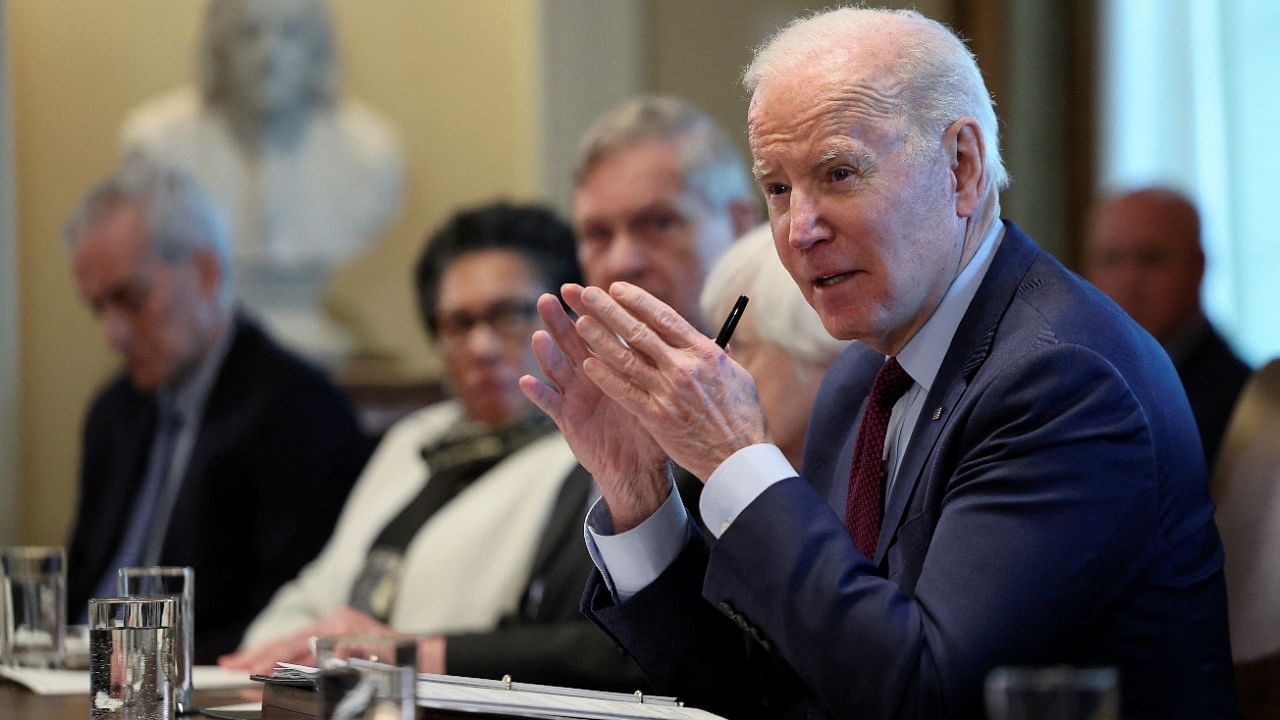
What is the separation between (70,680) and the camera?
6.67 ft

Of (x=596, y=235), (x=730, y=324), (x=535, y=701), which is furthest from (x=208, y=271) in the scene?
(x=535, y=701)

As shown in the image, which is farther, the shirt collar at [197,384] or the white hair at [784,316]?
the shirt collar at [197,384]

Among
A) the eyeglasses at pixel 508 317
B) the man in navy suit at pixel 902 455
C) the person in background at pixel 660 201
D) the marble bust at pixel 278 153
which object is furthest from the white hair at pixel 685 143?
the marble bust at pixel 278 153

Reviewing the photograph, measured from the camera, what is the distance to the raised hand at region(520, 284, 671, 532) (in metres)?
1.70

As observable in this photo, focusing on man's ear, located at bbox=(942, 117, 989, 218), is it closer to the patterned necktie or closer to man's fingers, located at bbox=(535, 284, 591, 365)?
man's fingers, located at bbox=(535, 284, 591, 365)

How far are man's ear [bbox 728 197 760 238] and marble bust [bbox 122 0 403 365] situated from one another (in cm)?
244

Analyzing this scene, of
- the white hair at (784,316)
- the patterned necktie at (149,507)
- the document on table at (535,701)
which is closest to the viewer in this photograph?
the document on table at (535,701)

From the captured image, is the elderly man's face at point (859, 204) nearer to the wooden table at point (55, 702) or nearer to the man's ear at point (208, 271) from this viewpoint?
the wooden table at point (55, 702)

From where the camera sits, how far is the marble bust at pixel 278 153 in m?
5.21

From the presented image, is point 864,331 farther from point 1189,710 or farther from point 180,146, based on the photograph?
point 180,146

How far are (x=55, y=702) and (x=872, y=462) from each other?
971 mm

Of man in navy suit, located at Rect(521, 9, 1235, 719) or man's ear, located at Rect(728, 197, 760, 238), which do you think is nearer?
man in navy suit, located at Rect(521, 9, 1235, 719)

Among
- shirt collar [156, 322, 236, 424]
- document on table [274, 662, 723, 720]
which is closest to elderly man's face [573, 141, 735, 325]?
shirt collar [156, 322, 236, 424]

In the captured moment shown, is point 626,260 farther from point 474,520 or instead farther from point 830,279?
point 830,279
